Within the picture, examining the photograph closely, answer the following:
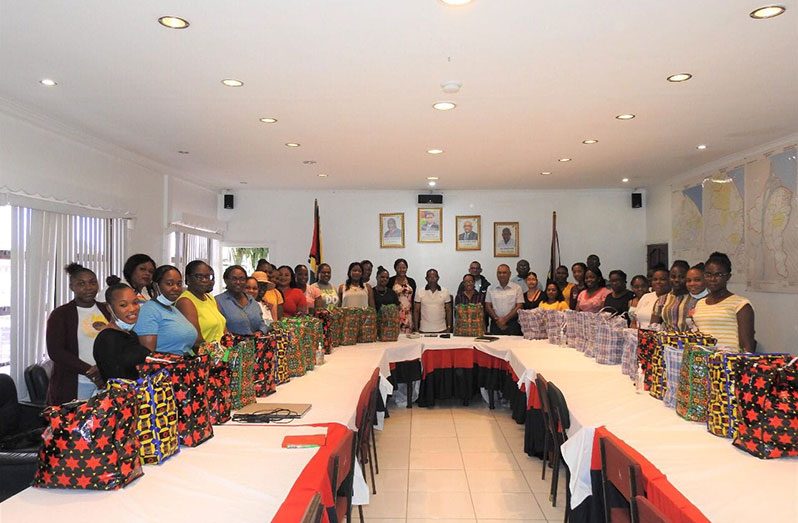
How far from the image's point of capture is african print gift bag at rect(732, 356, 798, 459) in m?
2.25

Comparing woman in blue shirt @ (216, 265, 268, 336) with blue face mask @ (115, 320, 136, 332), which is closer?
blue face mask @ (115, 320, 136, 332)

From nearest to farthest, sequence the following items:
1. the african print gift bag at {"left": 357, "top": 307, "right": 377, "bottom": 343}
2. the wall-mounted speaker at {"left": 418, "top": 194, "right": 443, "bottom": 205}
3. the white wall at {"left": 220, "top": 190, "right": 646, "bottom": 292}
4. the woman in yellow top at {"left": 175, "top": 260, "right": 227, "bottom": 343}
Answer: the woman in yellow top at {"left": 175, "top": 260, "right": 227, "bottom": 343}
the african print gift bag at {"left": 357, "top": 307, "right": 377, "bottom": 343}
the wall-mounted speaker at {"left": 418, "top": 194, "right": 443, "bottom": 205}
the white wall at {"left": 220, "top": 190, "right": 646, "bottom": 292}

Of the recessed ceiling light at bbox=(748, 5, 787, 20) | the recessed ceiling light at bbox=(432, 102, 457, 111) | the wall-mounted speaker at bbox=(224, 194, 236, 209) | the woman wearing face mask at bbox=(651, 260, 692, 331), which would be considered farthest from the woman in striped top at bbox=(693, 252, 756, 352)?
the wall-mounted speaker at bbox=(224, 194, 236, 209)

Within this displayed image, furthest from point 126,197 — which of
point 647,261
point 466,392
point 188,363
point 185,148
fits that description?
point 647,261

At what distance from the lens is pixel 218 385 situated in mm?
2785

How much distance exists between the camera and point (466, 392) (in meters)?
6.73

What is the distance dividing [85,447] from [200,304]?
1.68 metres

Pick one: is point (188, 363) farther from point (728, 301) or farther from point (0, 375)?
point (728, 301)

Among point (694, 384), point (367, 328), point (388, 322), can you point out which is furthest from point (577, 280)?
point (694, 384)

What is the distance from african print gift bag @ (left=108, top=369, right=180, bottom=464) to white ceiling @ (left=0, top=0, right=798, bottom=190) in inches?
74.5

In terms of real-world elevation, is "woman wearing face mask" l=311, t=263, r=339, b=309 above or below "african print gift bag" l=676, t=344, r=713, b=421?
above

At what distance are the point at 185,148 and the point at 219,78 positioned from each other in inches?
105

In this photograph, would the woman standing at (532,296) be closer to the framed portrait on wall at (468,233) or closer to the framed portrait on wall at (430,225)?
the framed portrait on wall at (468,233)

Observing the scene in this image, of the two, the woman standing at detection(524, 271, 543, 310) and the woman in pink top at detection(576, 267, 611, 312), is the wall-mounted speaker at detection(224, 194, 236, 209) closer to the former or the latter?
the woman standing at detection(524, 271, 543, 310)
